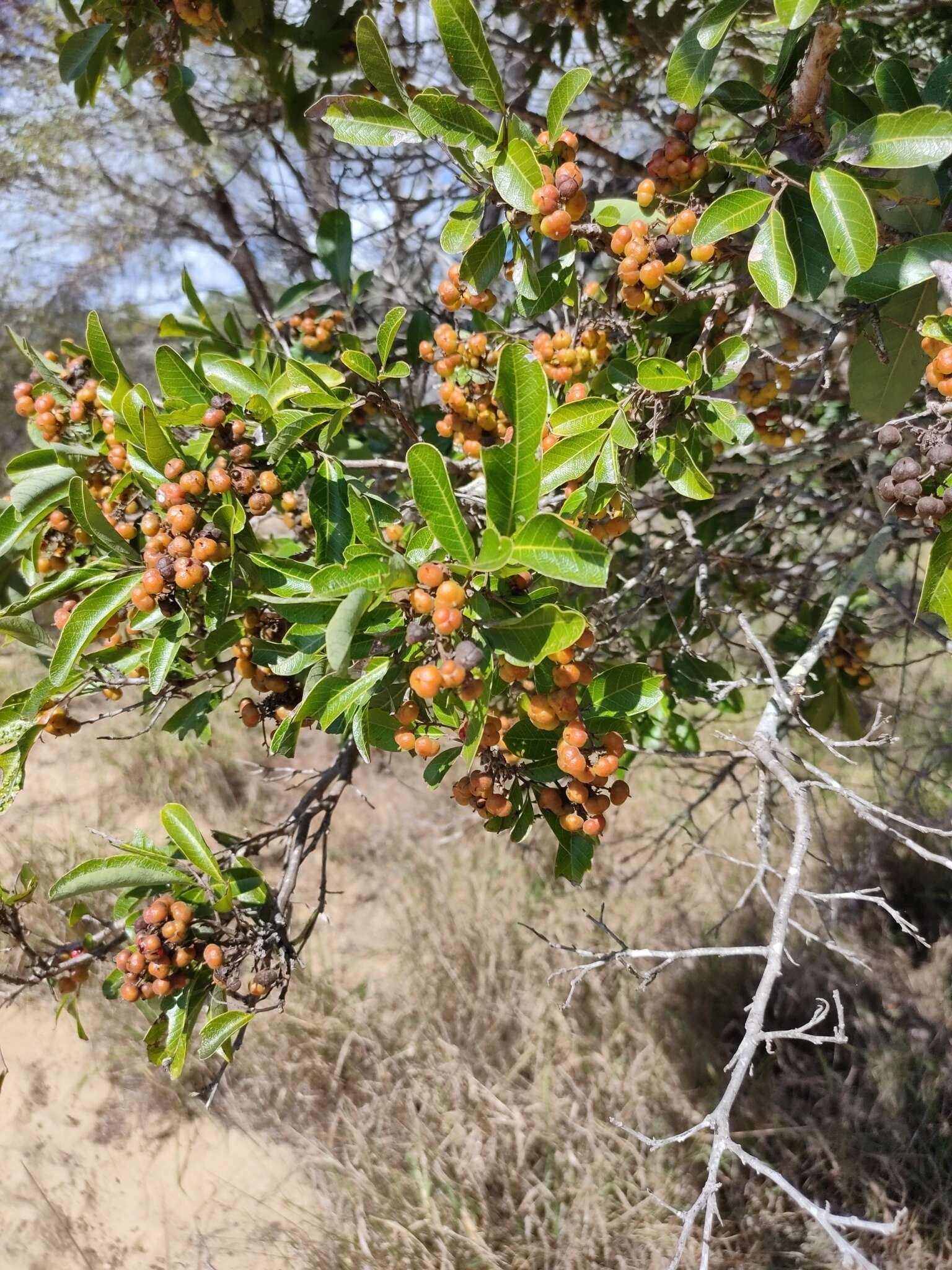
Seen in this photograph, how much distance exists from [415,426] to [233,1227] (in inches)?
124

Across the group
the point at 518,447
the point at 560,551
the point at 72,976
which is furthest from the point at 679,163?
the point at 72,976

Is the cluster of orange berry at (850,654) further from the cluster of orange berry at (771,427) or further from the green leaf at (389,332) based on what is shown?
the green leaf at (389,332)

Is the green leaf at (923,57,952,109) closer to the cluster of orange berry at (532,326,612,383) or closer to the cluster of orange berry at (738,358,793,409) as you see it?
the cluster of orange berry at (738,358,793,409)

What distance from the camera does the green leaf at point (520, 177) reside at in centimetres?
118

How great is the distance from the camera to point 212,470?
4.04 ft

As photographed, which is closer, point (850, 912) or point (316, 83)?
point (316, 83)

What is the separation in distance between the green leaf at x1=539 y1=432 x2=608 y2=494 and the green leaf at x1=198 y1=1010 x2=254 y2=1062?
103 centimetres

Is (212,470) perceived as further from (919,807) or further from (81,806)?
(81,806)

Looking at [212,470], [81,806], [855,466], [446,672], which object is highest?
[212,470]

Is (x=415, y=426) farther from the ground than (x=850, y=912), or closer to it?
farther from the ground

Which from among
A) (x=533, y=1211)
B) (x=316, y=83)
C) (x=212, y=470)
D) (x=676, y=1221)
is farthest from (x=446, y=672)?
(x=676, y=1221)

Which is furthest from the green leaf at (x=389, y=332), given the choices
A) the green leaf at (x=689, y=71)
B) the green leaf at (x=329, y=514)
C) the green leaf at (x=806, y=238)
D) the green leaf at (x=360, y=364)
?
the green leaf at (x=806, y=238)

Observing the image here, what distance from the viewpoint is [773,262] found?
119cm

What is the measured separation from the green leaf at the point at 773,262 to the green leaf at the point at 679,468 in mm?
275
